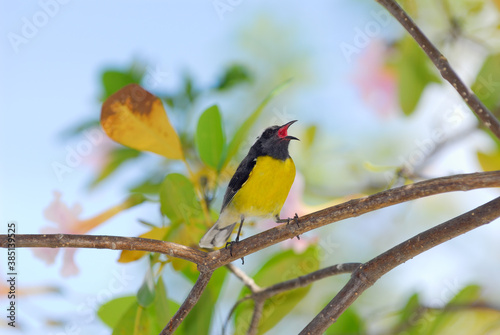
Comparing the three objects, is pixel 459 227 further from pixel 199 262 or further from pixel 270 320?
pixel 270 320

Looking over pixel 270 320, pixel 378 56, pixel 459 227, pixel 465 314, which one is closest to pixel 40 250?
pixel 270 320

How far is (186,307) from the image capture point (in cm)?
134

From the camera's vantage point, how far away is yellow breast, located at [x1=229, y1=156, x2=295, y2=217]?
206cm

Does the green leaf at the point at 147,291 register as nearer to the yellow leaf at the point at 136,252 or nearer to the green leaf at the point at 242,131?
the yellow leaf at the point at 136,252

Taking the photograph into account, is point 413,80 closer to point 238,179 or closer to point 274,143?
point 274,143

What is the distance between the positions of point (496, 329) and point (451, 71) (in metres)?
1.02

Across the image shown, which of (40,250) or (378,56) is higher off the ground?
(378,56)

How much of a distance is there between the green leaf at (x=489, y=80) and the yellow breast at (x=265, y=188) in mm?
778

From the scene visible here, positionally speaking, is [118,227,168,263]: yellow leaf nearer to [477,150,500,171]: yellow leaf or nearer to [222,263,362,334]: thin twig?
[222,263,362,334]: thin twig

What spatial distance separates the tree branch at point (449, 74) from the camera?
53.2 inches

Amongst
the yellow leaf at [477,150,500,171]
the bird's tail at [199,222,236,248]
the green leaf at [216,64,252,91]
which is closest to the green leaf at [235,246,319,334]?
the bird's tail at [199,222,236,248]

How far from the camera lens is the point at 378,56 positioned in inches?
107

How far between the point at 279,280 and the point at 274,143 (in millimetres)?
640

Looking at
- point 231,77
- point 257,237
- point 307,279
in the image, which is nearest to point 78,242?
point 257,237
